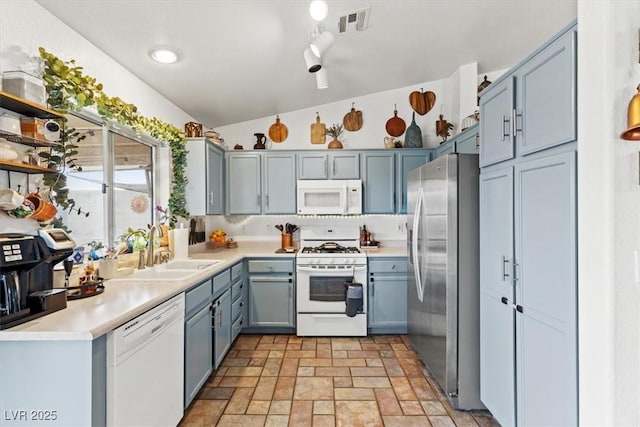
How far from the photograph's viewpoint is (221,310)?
272 cm

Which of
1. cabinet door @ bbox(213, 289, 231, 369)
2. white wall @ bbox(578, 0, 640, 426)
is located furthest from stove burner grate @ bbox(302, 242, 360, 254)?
white wall @ bbox(578, 0, 640, 426)

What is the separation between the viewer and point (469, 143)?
279cm

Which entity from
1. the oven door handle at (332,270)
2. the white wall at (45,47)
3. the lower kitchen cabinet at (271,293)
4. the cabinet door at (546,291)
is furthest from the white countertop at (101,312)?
the cabinet door at (546,291)

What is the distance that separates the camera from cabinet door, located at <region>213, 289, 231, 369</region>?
2.60 metres

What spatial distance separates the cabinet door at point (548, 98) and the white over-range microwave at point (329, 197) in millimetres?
2178

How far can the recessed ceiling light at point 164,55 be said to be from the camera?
2.29m

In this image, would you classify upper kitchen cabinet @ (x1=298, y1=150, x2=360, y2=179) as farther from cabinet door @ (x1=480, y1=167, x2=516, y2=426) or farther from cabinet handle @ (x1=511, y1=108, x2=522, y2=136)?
cabinet handle @ (x1=511, y1=108, x2=522, y2=136)

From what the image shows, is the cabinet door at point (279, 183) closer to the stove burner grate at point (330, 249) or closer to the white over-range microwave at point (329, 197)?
the white over-range microwave at point (329, 197)

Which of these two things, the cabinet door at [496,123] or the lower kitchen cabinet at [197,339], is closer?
the cabinet door at [496,123]

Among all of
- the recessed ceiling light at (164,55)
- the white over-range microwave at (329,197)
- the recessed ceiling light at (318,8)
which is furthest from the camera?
the white over-range microwave at (329,197)

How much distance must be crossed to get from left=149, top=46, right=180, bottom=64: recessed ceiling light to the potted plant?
199 cm

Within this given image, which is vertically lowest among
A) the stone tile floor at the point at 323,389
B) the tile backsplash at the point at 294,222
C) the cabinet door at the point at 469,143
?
the stone tile floor at the point at 323,389

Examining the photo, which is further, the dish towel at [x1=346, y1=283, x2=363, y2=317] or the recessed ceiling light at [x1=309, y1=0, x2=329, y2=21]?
the dish towel at [x1=346, y1=283, x2=363, y2=317]

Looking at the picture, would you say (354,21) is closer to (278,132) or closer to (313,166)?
(313,166)
